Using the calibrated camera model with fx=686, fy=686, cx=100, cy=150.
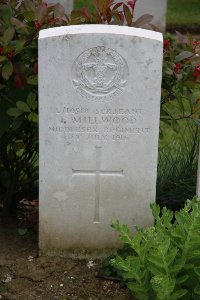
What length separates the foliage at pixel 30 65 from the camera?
3.86 metres

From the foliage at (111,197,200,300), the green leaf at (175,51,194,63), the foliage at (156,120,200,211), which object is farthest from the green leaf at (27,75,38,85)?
the foliage at (156,120,200,211)

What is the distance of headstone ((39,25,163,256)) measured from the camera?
12.0 ft

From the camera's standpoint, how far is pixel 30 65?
4.07 meters

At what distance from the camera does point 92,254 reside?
4043 millimetres

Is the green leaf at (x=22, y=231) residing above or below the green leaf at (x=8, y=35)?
below

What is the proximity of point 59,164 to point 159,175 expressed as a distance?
116cm

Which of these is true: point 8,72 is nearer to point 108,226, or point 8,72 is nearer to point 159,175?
point 108,226

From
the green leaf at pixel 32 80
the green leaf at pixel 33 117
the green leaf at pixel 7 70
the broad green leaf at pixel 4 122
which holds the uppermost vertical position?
the green leaf at pixel 7 70

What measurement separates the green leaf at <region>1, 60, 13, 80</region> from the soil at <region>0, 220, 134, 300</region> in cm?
107

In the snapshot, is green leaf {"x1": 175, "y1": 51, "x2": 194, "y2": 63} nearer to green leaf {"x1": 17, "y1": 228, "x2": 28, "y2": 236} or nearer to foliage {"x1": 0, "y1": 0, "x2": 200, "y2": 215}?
foliage {"x1": 0, "y1": 0, "x2": 200, "y2": 215}

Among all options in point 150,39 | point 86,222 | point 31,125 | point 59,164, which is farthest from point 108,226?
point 150,39

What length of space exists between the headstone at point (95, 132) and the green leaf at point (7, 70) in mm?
191

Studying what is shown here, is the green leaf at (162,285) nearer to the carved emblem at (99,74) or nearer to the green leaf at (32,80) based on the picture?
the carved emblem at (99,74)

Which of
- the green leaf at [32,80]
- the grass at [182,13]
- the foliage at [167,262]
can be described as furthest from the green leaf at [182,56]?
the grass at [182,13]
